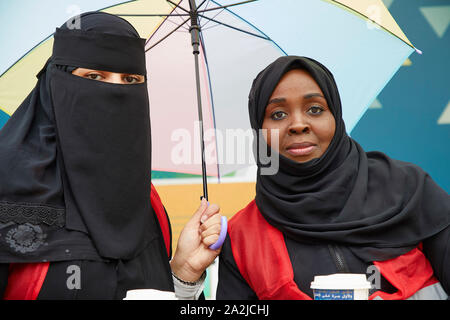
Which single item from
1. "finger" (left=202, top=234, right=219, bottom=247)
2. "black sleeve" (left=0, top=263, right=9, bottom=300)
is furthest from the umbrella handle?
"black sleeve" (left=0, top=263, right=9, bottom=300)

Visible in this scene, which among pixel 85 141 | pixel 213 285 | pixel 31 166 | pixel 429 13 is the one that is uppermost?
pixel 429 13

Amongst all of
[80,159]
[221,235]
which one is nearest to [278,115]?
[221,235]

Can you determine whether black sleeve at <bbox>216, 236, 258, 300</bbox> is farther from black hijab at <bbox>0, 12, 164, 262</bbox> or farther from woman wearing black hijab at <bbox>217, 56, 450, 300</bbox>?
black hijab at <bbox>0, 12, 164, 262</bbox>

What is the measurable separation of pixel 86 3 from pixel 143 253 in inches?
52.6

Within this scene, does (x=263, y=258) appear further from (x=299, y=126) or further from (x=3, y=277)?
(x=3, y=277)

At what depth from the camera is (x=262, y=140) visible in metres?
1.80

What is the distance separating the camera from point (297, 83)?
172 centimetres

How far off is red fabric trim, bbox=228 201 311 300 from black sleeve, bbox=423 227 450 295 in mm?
505

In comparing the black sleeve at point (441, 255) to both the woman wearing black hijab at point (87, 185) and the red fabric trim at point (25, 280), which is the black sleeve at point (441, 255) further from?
the red fabric trim at point (25, 280)

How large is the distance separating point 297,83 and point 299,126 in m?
0.20

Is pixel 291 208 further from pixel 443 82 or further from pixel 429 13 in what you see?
pixel 429 13

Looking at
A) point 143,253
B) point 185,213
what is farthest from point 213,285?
point 143,253

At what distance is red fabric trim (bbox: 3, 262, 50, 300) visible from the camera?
1365mm

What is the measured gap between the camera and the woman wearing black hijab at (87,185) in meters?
1.40
